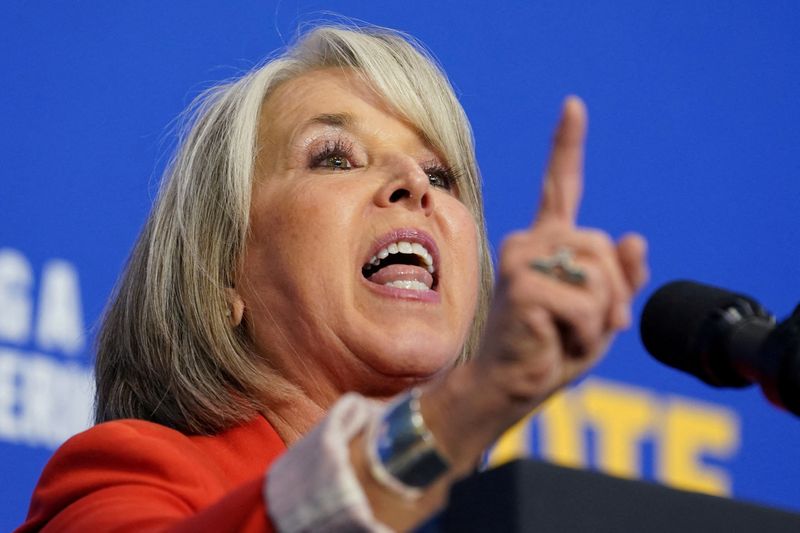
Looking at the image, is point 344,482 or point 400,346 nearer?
point 344,482

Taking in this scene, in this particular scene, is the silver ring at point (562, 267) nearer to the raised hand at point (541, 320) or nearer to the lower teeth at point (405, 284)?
the raised hand at point (541, 320)

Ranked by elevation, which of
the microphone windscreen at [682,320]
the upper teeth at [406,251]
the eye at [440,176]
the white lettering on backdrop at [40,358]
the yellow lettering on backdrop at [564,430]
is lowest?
the yellow lettering on backdrop at [564,430]

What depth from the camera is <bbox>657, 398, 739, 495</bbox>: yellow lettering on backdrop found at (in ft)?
7.44

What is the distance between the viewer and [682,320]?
0.83m

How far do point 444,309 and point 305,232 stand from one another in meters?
0.19

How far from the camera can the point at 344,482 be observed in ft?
2.39

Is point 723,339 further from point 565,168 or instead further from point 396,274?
point 396,274

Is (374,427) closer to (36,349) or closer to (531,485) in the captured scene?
(531,485)

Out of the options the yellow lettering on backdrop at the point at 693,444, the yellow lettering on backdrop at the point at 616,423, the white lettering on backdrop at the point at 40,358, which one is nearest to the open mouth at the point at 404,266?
the white lettering on backdrop at the point at 40,358

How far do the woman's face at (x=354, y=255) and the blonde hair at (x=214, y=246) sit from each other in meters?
0.03

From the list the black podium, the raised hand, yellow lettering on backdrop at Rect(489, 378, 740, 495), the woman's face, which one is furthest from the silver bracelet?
yellow lettering on backdrop at Rect(489, 378, 740, 495)

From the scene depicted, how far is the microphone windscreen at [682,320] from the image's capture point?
813 mm

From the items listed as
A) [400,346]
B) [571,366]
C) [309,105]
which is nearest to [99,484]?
[400,346]

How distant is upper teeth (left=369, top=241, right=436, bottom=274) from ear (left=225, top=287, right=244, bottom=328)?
0.18 metres
